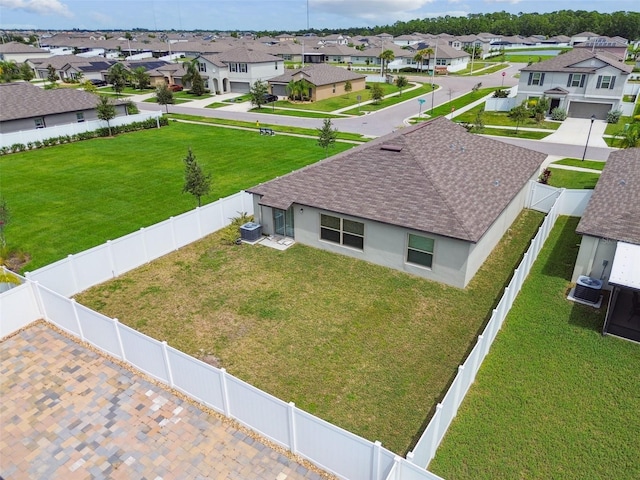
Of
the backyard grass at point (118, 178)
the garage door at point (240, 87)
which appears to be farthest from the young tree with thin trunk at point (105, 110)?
the garage door at point (240, 87)

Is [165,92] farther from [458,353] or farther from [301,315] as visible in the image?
[458,353]

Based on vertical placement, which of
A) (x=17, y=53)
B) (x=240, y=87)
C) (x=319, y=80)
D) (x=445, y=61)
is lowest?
(x=240, y=87)

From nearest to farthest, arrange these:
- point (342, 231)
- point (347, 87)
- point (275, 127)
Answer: point (342, 231), point (275, 127), point (347, 87)

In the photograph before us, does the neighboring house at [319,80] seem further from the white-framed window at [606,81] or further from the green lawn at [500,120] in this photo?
the white-framed window at [606,81]

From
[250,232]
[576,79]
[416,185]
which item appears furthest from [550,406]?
[576,79]

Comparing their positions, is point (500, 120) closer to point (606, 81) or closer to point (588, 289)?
point (606, 81)

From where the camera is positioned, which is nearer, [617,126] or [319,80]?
[617,126]

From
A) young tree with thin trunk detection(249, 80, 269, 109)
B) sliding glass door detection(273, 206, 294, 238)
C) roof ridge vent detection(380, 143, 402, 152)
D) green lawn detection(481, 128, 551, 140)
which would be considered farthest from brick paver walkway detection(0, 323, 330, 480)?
young tree with thin trunk detection(249, 80, 269, 109)

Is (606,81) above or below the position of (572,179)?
above
